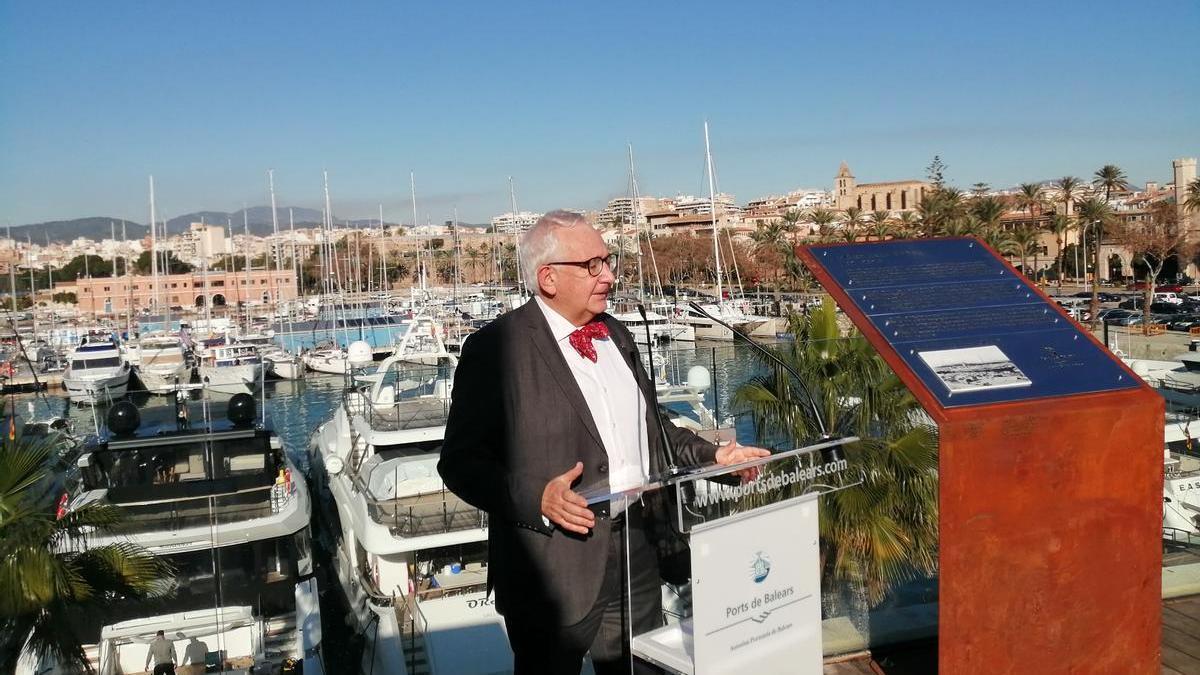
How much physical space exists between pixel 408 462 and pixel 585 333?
846 cm

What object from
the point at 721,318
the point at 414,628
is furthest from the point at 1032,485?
the point at 721,318

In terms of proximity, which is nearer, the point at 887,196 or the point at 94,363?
the point at 94,363

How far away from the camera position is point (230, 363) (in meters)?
39.7

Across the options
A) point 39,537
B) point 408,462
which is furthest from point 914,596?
point 408,462

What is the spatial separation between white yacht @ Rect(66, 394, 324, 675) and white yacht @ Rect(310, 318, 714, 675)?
0.62 meters

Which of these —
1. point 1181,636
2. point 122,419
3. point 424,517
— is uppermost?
point 122,419

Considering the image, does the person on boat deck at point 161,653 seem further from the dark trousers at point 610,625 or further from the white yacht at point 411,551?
the dark trousers at point 610,625

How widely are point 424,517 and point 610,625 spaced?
22.7 ft

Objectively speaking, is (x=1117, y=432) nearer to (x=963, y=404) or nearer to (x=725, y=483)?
(x=963, y=404)

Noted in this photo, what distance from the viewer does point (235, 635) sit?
8.33 meters

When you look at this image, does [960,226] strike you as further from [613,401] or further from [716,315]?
[613,401]

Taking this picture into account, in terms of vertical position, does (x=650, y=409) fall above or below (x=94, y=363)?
above

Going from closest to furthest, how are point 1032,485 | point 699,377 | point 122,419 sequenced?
1. point 1032,485
2. point 122,419
3. point 699,377

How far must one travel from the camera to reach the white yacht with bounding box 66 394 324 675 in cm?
802
